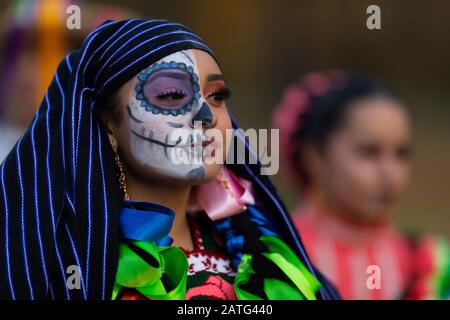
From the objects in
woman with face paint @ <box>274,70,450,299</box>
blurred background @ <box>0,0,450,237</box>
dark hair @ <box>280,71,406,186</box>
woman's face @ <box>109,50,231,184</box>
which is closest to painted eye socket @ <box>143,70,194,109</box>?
woman's face @ <box>109,50,231,184</box>

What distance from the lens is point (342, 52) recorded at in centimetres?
709

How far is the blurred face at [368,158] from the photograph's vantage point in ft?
13.2

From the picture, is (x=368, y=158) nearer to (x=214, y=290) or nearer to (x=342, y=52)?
(x=214, y=290)

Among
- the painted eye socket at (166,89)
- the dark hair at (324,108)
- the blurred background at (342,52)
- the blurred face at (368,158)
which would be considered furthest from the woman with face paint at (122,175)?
the blurred background at (342,52)

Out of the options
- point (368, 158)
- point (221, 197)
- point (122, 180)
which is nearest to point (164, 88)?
point (122, 180)

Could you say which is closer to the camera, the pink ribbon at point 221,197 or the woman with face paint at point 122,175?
the woman with face paint at point 122,175

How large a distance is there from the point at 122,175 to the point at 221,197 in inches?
Result: 10.8

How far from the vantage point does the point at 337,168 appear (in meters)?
4.17

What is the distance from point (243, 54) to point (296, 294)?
4.68 meters

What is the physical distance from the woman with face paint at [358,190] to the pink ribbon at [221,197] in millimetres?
1526

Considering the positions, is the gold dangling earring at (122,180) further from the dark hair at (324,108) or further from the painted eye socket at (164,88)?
the dark hair at (324,108)

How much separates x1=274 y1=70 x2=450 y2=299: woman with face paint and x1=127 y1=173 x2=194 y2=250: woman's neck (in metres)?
1.65

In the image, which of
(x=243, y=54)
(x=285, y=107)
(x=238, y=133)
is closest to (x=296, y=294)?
(x=238, y=133)
